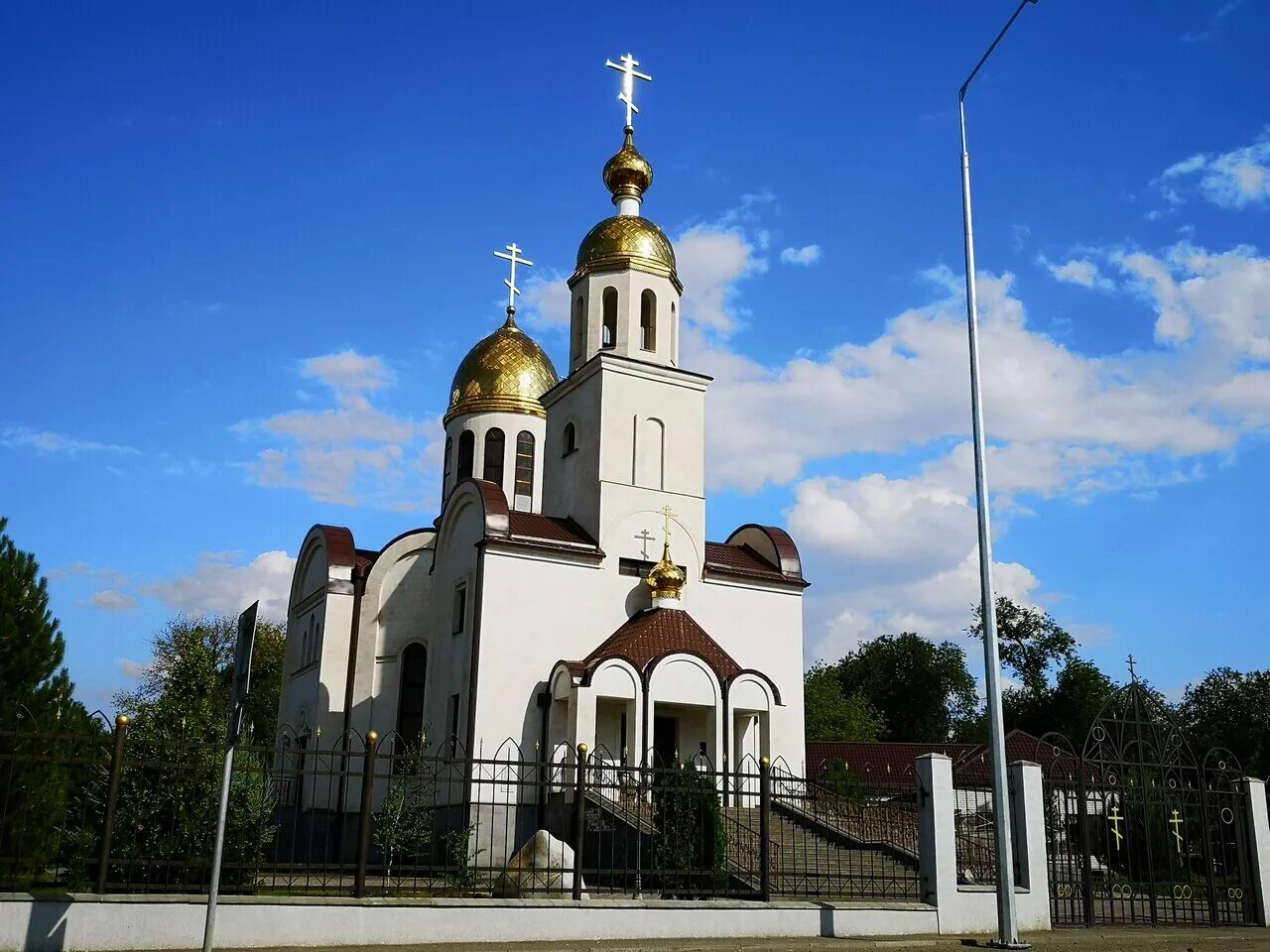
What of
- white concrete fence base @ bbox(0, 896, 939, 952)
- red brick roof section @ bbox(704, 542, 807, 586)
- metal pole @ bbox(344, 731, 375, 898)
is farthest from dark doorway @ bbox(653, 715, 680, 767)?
metal pole @ bbox(344, 731, 375, 898)

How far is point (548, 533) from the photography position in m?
21.8

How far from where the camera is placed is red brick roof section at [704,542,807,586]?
22.7 metres

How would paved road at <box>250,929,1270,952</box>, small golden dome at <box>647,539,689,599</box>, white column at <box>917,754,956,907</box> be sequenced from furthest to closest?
small golden dome at <box>647,539,689,599</box>
white column at <box>917,754,956,907</box>
paved road at <box>250,929,1270,952</box>

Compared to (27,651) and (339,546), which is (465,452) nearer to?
(339,546)

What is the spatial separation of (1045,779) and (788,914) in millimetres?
3934

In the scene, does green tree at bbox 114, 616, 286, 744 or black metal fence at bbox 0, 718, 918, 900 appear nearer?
black metal fence at bbox 0, 718, 918, 900

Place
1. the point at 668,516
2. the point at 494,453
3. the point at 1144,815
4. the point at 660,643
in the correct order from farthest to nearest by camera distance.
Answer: the point at 494,453 < the point at 668,516 < the point at 660,643 < the point at 1144,815

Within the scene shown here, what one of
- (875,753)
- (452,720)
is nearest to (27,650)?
(452,720)

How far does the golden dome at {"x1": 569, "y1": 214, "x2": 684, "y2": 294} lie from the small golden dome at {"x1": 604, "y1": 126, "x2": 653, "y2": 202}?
2.79 feet

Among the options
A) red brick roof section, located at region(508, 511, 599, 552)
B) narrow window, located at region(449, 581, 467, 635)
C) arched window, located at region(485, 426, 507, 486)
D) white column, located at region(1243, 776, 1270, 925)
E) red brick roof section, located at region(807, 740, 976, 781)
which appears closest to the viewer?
white column, located at region(1243, 776, 1270, 925)

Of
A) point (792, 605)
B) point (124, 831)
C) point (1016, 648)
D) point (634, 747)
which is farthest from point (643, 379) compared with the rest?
point (1016, 648)

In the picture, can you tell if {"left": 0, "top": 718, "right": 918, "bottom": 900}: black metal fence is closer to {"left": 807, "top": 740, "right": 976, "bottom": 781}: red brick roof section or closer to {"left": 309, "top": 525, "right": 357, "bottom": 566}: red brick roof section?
{"left": 309, "top": 525, "right": 357, "bottom": 566}: red brick roof section

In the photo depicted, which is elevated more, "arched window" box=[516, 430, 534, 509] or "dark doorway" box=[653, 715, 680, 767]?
"arched window" box=[516, 430, 534, 509]

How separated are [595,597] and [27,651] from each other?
480 inches
